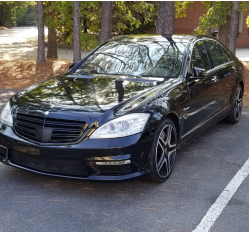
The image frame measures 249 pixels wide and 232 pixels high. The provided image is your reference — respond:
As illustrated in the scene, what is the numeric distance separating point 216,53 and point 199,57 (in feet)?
2.72

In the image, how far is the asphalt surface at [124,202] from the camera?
3.53 m

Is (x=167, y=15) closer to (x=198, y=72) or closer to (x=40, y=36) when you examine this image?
(x=40, y=36)

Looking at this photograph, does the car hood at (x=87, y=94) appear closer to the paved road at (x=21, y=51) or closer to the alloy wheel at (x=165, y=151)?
the alloy wheel at (x=165, y=151)

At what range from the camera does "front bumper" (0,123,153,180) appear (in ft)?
12.7

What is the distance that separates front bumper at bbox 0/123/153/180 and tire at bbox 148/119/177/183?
0.12 m

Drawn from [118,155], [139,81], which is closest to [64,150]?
[118,155]

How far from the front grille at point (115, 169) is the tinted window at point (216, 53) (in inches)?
109

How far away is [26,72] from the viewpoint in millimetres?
14289

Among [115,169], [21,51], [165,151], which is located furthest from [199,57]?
Answer: [21,51]

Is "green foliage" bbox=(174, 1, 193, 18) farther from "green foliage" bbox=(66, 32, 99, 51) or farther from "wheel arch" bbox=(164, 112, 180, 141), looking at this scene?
"wheel arch" bbox=(164, 112, 180, 141)

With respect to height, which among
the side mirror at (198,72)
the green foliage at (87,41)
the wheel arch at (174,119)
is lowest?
the wheel arch at (174,119)

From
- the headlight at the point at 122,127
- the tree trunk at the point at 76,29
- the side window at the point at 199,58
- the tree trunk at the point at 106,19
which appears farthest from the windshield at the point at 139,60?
the tree trunk at the point at 106,19

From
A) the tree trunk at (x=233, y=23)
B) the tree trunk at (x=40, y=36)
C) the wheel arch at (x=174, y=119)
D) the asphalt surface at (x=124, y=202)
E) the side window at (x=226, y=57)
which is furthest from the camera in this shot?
the tree trunk at (x=40, y=36)

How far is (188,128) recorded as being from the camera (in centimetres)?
508
